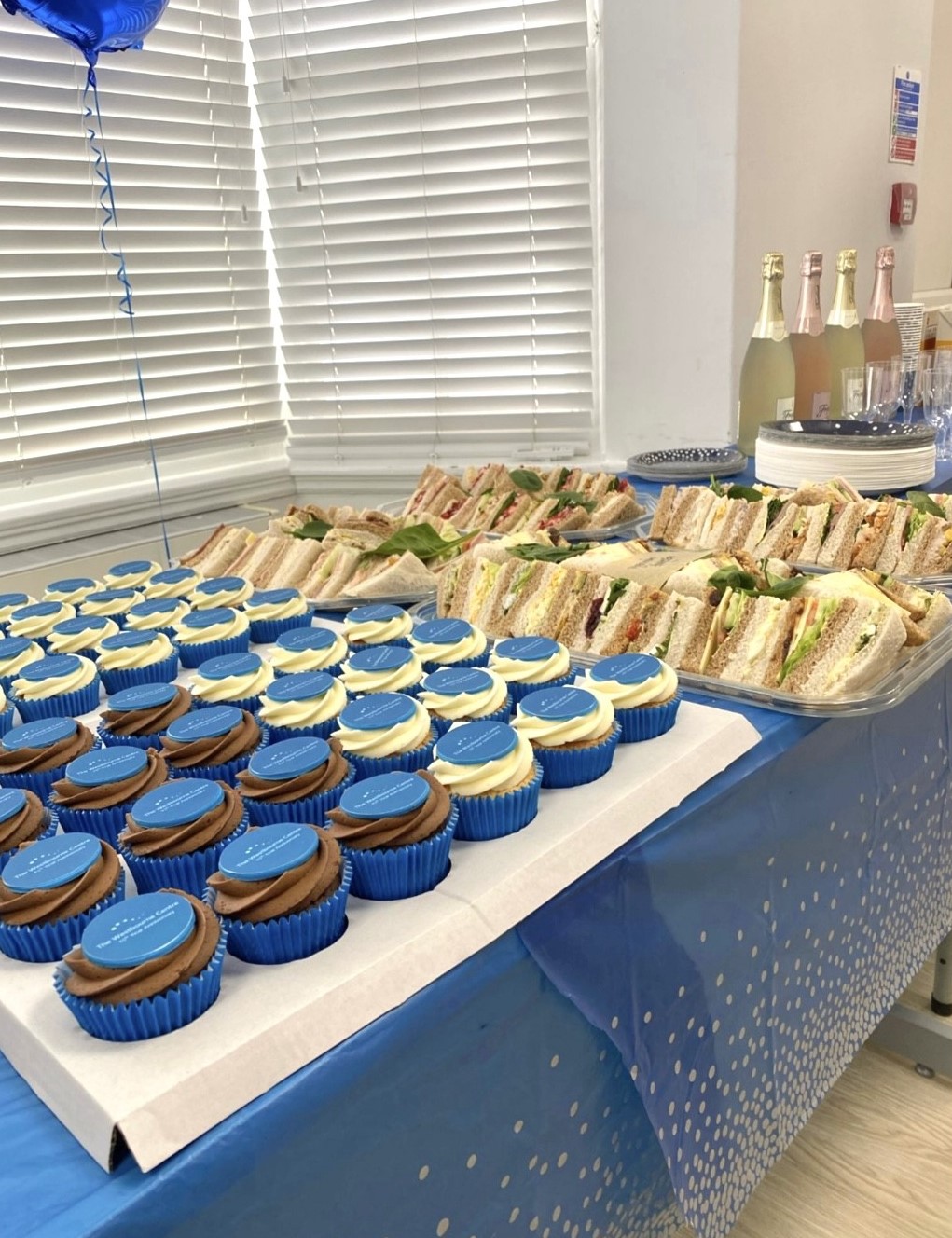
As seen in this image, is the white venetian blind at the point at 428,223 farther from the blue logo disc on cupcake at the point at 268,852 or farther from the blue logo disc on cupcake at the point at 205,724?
the blue logo disc on cupcake at the point at 268,852

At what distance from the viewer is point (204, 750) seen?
120 cm

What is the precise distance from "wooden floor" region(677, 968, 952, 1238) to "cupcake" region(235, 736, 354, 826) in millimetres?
1238

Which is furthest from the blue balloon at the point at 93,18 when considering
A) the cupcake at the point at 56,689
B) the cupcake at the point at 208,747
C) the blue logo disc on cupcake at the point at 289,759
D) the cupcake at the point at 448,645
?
the blue logo disc on cupcake at the point at 289,759

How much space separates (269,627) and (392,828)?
0.90 meters

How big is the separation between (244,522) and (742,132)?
212 cm

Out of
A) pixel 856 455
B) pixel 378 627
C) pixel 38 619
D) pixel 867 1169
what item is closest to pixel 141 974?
pixel 378 627

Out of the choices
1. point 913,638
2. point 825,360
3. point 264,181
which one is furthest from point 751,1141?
point 264,181

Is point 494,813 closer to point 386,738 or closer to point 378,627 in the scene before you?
point 386,738

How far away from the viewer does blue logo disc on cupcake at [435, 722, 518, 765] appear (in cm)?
108

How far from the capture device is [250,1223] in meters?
0.75

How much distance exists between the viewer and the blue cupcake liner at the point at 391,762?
1.16 meters

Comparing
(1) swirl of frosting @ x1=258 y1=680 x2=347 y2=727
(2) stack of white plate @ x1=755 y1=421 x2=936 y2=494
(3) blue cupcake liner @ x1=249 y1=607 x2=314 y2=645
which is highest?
(2) stack of white plate @ x1=755 y1=421 x2=936 y2=494

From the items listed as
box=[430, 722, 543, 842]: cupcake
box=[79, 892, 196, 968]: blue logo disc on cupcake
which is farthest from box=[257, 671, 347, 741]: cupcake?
box=[79, 892, 196, 968]: blue logo disc on cupcake

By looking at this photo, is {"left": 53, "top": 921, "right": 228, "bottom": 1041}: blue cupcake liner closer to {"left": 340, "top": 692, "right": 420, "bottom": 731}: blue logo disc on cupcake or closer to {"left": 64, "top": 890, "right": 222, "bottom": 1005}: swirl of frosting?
{"left": 64, "top": 890, "right": 222, "bottom": 1005}: swirl of frosting
